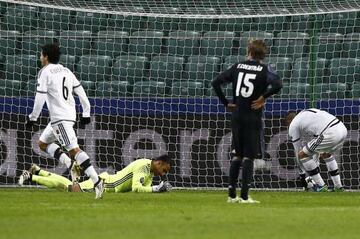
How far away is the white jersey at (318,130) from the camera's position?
61.6 ft

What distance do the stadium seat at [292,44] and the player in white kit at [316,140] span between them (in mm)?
1433

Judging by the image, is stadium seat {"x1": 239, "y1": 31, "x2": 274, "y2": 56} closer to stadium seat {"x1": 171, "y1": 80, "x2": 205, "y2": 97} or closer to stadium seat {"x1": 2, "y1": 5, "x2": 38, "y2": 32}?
stadium seat {"x1": 171, "y1": 80, "x2": 205, "y2": 97}

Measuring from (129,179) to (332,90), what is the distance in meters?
4.47

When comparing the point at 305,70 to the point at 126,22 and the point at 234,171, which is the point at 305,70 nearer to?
the point at 126,22

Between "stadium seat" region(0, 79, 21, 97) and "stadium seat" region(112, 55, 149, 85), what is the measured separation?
5.65 feet

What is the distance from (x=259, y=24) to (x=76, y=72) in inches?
143

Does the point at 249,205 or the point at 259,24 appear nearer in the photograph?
the point at 249,205

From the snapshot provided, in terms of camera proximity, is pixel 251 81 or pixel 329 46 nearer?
pixel 251 81

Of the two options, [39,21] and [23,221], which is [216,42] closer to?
[39,21]

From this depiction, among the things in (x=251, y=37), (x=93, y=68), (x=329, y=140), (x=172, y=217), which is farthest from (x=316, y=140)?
(x=172, y=217)

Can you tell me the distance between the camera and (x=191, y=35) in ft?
69.8

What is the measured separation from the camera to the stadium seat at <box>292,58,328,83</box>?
20.3 meters

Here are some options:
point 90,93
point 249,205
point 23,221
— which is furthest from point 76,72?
point 23,221

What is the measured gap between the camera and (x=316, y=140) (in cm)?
1902
